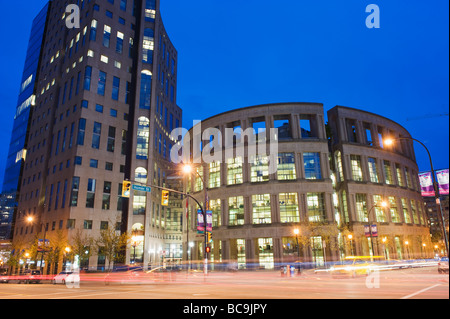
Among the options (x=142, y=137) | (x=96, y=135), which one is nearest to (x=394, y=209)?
(x=142, y=137)

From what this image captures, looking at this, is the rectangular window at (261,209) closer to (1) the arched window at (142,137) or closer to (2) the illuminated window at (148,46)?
(1) the arched window at (142,137)

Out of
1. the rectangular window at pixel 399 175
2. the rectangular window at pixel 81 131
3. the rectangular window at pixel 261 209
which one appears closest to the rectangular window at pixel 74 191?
the rectangular window at pixel 81 131

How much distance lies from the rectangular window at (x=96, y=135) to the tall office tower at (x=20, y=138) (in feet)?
113

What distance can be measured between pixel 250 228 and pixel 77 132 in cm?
3925

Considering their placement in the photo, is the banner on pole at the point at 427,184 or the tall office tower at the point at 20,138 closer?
the banner on pole at the point at 427,184

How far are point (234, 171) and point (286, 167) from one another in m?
9.51

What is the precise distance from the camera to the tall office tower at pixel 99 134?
202 ft

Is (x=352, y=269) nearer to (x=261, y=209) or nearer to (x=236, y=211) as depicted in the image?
(x=261, y=209)

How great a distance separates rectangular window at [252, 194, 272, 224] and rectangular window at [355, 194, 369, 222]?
57.0 ft

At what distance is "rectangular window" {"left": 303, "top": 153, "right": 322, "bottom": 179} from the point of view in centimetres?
5444

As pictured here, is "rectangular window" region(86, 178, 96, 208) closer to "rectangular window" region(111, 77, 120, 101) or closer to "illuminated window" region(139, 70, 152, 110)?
"rectangular window" region(111, 77, 120, 101)

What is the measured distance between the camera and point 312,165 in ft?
180

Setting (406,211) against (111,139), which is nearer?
(406,211)

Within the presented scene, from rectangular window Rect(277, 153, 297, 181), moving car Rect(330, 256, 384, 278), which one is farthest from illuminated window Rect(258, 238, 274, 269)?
moving car Rect(330, 256, 384, 278)
